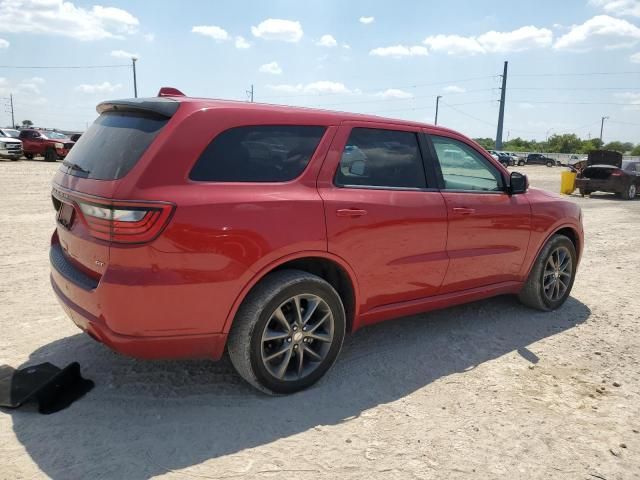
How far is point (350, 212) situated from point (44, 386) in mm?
2133

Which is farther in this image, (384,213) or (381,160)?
(381,160)

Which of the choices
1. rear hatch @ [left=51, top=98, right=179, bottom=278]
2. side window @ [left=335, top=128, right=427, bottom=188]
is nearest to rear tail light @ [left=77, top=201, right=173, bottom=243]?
rear hatch @ [left=51, top=98, right=179, bottom=278]

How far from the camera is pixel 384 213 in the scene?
353cm

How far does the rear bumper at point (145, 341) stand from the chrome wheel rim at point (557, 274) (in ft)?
11.4

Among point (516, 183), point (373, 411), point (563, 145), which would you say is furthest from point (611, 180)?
point (563, 145)

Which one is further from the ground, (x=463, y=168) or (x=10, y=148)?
(x=463, y=168)

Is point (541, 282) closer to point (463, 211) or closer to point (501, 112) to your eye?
point (463, 211)

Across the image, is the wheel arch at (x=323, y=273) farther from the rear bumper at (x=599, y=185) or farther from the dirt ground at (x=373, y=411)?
the rear bumper at (x=599, y=185)

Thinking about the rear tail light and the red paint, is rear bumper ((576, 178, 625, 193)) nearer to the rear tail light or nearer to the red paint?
the red paint

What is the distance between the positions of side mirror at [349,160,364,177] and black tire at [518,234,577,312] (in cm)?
232

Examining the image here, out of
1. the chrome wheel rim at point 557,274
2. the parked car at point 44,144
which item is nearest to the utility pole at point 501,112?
the parked car at point 44,144

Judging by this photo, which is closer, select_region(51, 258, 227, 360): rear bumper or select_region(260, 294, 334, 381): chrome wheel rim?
select_region(51, 258, 227, 360): rear bumper

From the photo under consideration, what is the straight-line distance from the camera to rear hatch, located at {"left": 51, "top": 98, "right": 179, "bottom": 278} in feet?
8.73

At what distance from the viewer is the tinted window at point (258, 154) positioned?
2904 millimetres
